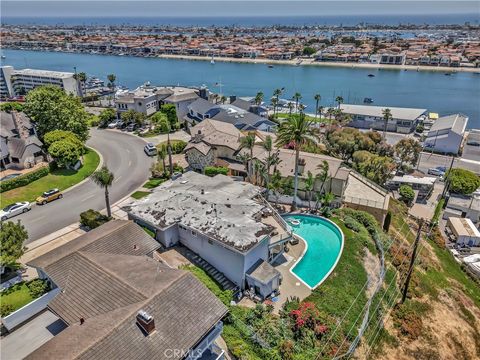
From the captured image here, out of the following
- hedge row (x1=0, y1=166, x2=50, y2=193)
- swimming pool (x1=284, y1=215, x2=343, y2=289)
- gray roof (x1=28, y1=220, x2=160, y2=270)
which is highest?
gray roof (x1=28, y1=220, x2=160, y2=270)

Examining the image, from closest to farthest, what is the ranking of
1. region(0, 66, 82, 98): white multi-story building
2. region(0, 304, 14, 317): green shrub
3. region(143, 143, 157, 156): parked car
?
region(0, 304, 14, 317): green shrub → region(143, 143, 157, 156): parked car → region(0, 66, 82, 98): white multi-story building

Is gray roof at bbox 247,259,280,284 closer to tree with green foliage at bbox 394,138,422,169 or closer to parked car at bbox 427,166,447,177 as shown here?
tree with green foliage at bbox 394,138,422,169

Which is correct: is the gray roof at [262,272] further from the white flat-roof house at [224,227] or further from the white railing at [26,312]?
the white railing at [26,312]

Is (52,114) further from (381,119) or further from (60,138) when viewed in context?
(381,119)

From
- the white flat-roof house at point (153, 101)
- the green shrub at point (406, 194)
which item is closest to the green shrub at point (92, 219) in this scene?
the green shrub at point (406, 194)

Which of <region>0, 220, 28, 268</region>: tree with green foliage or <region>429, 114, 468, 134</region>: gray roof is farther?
<region>429, 114, 468, 134</region>: gray roof

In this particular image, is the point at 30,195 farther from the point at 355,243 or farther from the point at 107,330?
the point at 355,243

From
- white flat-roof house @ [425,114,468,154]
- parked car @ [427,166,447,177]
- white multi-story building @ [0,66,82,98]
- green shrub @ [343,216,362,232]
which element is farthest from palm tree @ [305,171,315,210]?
white multi-story building @ [0,66,82,98]

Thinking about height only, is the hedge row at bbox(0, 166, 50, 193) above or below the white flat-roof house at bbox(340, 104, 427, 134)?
above
